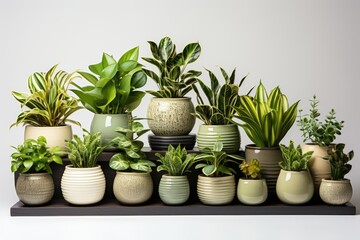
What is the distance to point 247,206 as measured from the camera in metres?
3.94

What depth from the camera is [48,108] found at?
415cm

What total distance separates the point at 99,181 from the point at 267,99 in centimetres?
102

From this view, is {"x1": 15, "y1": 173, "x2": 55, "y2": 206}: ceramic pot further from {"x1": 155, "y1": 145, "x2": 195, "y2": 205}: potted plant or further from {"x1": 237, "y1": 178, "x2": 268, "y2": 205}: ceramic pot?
{"x1": 237, "y1": 178, "x2": 268, "y2": 205}: ceramic pot

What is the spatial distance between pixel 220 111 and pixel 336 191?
2.54 feet

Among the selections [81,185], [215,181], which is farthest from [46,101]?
[215,181]

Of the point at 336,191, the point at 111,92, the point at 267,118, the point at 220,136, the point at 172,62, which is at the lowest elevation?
the point at 336,191

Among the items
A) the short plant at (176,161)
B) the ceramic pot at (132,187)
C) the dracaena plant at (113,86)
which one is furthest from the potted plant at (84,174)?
the short plant at (176,161)

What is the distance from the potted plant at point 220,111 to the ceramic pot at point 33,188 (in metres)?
0.88

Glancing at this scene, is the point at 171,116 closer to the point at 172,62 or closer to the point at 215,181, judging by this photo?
the point at 172,62

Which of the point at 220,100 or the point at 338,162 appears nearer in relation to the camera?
the point at 338,162

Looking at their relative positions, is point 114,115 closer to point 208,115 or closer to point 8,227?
point 208,115

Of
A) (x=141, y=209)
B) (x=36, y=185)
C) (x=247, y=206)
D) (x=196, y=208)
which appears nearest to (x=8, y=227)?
(x=36, y=185)

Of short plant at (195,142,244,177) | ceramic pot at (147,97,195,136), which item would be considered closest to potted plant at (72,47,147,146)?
ceramic pot at (147,97,195,136)

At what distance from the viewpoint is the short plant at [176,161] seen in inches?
154
